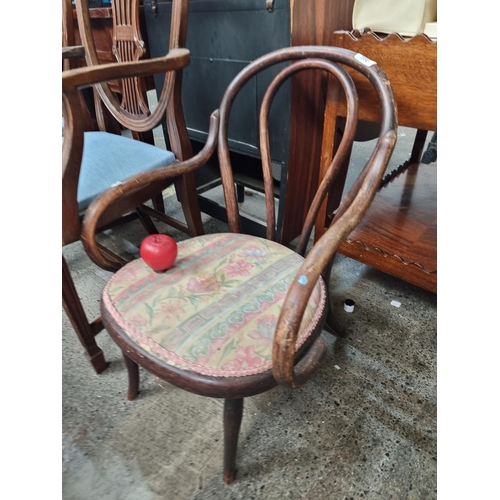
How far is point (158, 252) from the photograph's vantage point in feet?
2.50

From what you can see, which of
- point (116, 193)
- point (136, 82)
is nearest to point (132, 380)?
point (116, 193)

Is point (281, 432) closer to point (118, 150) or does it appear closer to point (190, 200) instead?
point (190, 200)

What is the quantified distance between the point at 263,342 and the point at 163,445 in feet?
1.63

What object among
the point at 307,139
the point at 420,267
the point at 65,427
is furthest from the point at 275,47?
the point at 65,427

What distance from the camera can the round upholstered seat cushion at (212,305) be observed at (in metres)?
0.62

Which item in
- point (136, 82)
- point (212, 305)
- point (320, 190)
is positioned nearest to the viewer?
point (212, 305)

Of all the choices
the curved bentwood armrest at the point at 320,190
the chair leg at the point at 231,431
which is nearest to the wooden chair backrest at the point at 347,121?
the curved bentwood armrest at the point at 320,190

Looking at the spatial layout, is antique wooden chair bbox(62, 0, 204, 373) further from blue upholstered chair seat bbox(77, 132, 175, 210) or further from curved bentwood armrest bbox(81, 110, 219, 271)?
curved bentwood armrest bbox(81, 110, 219, 271)

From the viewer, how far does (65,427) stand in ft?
3.17

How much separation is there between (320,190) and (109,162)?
1.97 ft

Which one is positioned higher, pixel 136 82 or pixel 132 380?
pixel 136 82

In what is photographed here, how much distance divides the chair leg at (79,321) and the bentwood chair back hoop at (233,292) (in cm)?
18

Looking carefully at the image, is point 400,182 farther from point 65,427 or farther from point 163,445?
point 65,427

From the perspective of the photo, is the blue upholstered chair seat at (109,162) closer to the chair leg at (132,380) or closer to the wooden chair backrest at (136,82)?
the wooden chair backrest at (136,82)
